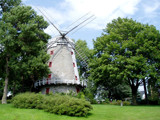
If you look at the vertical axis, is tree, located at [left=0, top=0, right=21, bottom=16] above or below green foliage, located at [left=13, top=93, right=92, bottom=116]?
above

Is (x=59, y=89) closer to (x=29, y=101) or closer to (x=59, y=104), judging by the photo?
(x=29, y=101)

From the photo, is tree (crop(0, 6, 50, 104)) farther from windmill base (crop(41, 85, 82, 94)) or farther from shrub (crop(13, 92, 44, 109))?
shrub (crop(13, 92, 44, 109))

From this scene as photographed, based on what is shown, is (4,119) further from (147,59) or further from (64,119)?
(147,59)

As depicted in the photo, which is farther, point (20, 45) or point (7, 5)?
point (7, 5)

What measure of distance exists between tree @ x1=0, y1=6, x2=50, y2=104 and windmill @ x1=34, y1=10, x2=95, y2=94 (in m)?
4.86

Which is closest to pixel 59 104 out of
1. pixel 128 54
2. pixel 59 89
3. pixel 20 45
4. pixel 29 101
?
pixel 29 101

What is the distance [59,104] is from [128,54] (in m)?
16.3

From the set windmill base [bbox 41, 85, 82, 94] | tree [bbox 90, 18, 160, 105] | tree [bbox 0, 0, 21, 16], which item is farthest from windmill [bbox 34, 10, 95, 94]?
tree [bbox 0, 0, 21, 16]

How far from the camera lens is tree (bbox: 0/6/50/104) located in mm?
23078

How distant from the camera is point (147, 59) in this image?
27.2 m

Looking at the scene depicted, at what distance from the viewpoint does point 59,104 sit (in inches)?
582

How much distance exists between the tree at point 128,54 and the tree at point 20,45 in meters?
9.35

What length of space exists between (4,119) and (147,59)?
2256cm

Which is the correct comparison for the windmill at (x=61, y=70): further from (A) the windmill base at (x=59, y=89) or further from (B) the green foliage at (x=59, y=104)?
(B) the green foliage at (x=59, y=104)
